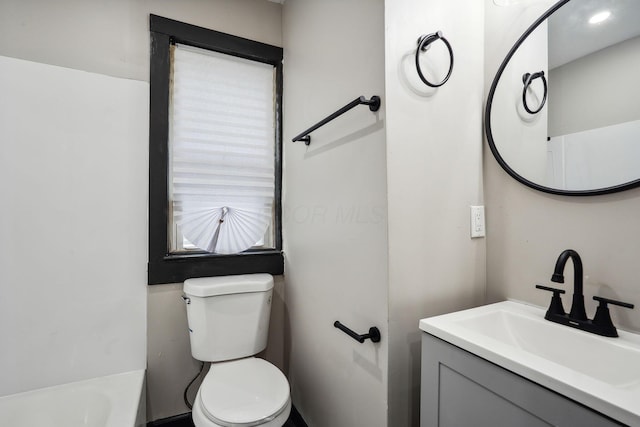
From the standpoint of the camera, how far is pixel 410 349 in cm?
105

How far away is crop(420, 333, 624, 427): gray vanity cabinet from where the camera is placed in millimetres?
609

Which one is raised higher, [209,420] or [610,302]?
[610,302]

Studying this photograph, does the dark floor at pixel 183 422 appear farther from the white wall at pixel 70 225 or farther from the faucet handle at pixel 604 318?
the faucet handle at pixel 604 318

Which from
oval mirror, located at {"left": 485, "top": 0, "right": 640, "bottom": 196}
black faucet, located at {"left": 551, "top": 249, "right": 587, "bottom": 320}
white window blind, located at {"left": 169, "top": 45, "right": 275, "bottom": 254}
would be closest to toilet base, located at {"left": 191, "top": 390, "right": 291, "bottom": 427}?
white window blind, located at {"left": 169, "top": 45, "right": 275, "bottom": 254}

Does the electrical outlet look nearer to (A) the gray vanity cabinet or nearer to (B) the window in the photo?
(A) the gray vanity cabinet

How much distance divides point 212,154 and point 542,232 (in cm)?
157

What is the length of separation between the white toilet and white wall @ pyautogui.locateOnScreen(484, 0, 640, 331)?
1.03 meters

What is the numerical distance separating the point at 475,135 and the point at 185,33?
1544mm

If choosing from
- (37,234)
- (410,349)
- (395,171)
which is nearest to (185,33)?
(37,234)

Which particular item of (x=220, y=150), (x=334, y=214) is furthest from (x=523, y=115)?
(x=220, y=150)

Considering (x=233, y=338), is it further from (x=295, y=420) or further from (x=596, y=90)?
(x=596, y=90)

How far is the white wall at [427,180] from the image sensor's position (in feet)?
3.34

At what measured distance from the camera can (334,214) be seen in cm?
132

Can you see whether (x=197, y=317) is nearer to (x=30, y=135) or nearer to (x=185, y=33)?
(x=30, y=135)
